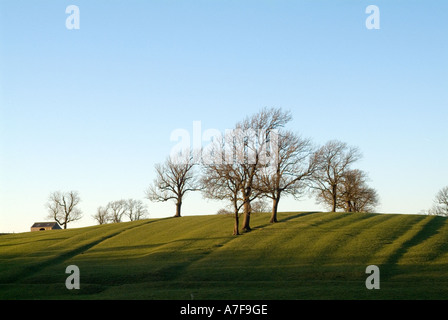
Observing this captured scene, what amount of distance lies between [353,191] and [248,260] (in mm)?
51328

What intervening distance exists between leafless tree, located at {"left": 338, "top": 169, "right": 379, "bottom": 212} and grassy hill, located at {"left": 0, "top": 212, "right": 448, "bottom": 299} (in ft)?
60.0

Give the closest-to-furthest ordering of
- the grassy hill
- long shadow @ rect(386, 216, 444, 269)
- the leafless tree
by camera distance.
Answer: the grassy hill < long shadow @ rect(386, 216, 444, 269) < the leafless tree

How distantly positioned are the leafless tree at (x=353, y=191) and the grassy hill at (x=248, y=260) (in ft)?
60.0

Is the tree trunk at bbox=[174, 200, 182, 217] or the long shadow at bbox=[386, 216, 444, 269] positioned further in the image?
the tree trunk at bbox=[174, 200, 182, 217]

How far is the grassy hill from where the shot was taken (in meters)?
31.9

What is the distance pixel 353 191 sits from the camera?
90500 mm

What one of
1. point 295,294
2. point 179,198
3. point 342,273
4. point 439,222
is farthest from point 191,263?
point 179,198

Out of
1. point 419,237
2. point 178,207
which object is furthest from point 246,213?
point 178,207
